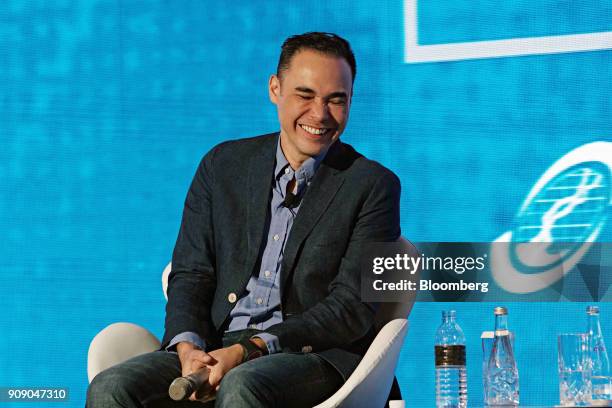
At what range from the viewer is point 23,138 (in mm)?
4402

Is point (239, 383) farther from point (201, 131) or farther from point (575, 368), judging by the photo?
point (201, 131)

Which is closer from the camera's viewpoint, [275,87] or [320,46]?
[320,46]

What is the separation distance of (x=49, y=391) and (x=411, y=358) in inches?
62.1

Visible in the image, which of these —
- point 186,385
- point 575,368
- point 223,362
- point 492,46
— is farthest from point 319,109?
point 492,46

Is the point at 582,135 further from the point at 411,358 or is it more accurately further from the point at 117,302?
the point at 117,302

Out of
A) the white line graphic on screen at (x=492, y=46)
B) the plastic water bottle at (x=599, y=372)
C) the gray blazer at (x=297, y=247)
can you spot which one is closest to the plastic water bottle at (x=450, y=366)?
the gray blazer at (x=297, y=247)

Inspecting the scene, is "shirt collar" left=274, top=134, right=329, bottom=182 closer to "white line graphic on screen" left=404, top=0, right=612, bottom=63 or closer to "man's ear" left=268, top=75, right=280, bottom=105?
"man's ear" left=268, top=75, right=280, bottom=105

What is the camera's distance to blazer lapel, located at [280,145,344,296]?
274 cm

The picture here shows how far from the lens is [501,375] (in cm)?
286

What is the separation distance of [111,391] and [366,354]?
68 cm

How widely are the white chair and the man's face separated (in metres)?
0.40

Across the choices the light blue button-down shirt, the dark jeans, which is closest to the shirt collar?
the light blue button-down shirt

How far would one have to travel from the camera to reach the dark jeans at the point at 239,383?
2.37 m

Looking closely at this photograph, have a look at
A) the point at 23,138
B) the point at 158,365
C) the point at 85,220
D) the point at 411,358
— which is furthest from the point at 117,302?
the point at 158,365
